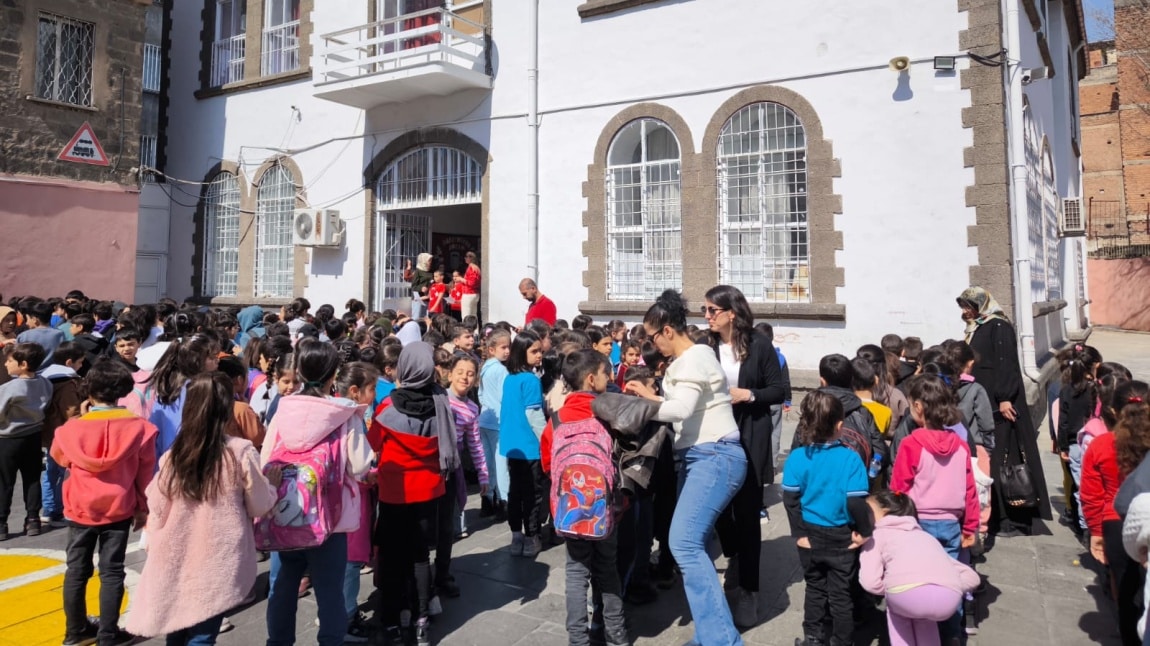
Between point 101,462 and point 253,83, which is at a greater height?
point 253,83

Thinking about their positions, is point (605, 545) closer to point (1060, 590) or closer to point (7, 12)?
point (1060, 590)

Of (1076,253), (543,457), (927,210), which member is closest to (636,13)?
(927,210)

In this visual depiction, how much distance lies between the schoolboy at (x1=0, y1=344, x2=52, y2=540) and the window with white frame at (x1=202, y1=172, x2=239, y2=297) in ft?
32.3

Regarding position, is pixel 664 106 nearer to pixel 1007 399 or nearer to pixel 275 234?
pixel 1007 399

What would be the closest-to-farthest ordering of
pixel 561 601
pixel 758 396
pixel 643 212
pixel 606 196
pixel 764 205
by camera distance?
pixel 758 396
pixel 561 601
pixel 764 205
pixel 643 212
pixel 606 196

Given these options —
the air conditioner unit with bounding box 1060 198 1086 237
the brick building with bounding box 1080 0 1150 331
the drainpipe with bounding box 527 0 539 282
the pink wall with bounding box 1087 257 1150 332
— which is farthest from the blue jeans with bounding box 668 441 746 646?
the brick building with bounding box 1080 0 1150 331

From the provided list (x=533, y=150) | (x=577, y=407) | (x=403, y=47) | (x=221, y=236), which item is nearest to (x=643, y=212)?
(x=533, y=150)

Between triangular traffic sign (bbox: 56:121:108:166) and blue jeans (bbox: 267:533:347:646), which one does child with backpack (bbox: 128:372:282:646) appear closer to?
blue jeans (bbox: 267:533:347:646)

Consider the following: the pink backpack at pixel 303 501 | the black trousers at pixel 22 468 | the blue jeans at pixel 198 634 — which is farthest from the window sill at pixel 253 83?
the blue jeans at pixel 198 634

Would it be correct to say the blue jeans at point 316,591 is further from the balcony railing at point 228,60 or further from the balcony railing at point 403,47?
the balcony railing at point 228,60

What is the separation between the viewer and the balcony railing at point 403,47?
11500 millimetres

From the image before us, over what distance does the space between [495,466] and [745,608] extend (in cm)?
248

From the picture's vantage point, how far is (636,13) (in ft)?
34.9

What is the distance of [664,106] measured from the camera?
1045 cm
